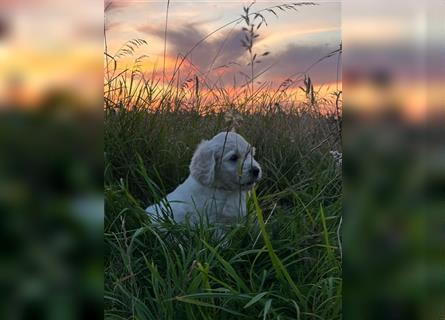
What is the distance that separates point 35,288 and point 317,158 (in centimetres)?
83

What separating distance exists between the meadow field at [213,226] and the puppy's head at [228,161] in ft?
0.07

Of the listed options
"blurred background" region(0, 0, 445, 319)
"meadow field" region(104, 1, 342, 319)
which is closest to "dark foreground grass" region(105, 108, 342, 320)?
"meadow field" region(104, 1, 342, 319)

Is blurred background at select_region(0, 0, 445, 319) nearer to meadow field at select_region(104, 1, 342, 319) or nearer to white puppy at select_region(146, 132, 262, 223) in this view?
meadow field at select_region(104, 1, 342, 319)

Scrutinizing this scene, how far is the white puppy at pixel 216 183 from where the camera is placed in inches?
50.2

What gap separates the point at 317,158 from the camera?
130cm

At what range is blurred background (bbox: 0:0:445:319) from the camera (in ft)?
1.98

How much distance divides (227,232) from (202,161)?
0.62 ft

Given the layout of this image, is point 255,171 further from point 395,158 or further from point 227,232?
point 395,158

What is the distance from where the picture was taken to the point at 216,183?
1.38 metres

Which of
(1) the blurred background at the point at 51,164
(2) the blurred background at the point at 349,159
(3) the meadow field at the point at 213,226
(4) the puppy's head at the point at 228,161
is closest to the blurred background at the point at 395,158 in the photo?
(2) the blurred background at the point at 349,159

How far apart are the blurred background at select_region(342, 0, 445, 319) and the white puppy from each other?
630 mm

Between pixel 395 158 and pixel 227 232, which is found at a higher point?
pixel 395 158

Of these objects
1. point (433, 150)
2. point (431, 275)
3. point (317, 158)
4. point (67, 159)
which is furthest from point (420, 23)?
point (317, 158)

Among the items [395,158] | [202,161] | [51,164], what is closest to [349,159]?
[395,158]
